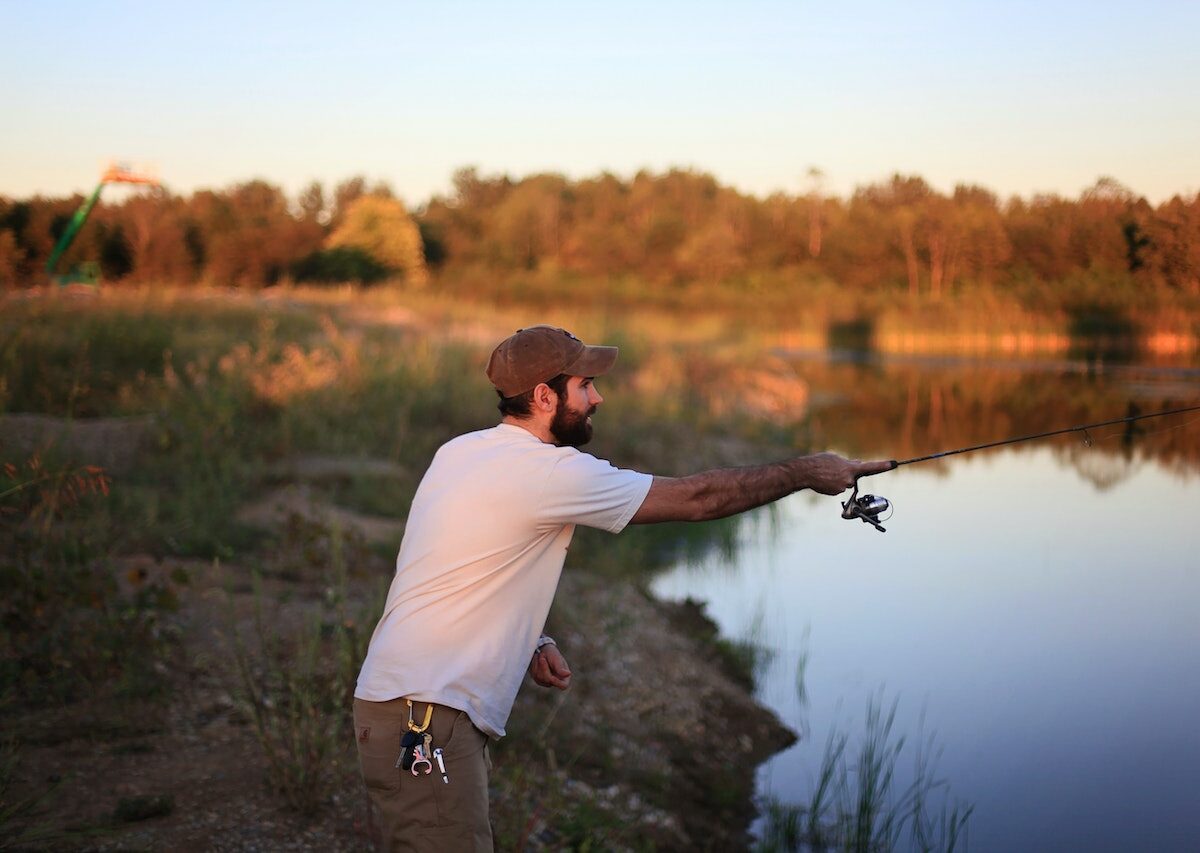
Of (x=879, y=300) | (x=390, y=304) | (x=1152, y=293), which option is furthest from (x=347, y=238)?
(x=1152, y=293)

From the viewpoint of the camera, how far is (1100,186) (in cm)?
714

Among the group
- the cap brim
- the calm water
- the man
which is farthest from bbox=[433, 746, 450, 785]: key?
the calm water

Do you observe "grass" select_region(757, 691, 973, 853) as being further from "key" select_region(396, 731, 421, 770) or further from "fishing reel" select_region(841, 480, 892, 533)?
"key" select_region(396, 731, 421, 770)

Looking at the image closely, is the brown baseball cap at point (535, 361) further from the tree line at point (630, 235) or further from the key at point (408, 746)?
the tree line at point (630, 235)

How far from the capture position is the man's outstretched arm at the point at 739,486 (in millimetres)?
3182

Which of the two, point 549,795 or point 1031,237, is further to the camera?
point 1031,237

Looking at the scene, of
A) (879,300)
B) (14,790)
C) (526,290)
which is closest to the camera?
(14,790)

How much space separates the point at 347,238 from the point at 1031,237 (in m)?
40.0

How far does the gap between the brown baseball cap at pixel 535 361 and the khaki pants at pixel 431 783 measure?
90cm

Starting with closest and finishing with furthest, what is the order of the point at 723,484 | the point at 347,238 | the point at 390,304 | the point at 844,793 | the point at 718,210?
the point at 723,484, the point at 844,793, the point at 390,304, the point at 347,238, the point at 718,210

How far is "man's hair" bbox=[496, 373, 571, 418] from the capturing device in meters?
3.34

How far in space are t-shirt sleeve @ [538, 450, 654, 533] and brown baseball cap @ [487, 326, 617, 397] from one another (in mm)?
286

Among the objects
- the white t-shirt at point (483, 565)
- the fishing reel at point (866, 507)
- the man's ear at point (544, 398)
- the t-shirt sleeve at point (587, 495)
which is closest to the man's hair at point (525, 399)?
the man's ear at point (544, 398)

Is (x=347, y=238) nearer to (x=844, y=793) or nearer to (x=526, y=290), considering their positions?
(x=526, y=290)
